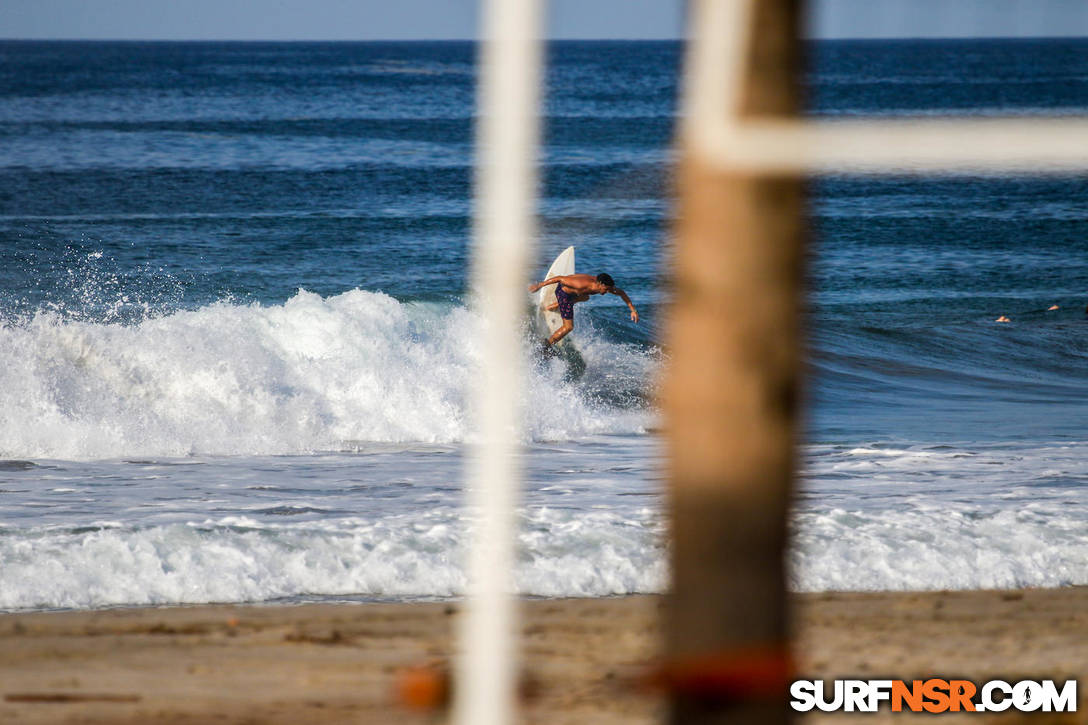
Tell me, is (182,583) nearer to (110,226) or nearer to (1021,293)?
(1021,293)

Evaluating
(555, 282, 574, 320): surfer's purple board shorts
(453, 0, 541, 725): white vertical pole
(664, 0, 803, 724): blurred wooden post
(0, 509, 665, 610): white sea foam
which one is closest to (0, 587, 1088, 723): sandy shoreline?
(0, 509, 665, 610): white sea foam

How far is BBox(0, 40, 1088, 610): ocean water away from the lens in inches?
285

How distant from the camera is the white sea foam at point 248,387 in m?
11.5

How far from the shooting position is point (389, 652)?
17.7 ft

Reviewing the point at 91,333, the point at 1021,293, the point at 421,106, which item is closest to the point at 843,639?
the point at 91,333

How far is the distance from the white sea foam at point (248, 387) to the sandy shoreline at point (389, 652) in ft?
17.9

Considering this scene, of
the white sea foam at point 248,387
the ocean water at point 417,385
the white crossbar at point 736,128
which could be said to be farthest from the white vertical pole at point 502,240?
the white sea foam at point 248,387

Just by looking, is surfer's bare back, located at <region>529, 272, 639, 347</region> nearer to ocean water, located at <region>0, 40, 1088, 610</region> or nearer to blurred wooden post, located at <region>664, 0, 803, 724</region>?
ocean water, located at <region>0, 40, 1088, 610</region>

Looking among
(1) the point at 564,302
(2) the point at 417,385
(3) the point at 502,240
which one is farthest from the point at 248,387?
(3) the point at 502,240

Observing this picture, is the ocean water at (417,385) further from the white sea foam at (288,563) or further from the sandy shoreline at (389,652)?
the sandy shoreline at (389,652)

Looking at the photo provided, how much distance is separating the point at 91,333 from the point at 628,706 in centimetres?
1089

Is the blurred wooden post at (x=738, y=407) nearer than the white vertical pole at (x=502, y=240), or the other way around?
the blurred wooden post at (x=738, y=407)

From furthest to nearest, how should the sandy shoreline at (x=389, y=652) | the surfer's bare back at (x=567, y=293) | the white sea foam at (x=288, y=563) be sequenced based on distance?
the surfer's bare back at (x=567, y=293), the white sea foam at (x=288, y=563), the sandy shoreline at (x=389, y=652)

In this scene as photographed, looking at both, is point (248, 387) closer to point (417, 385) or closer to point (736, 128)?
point (417, 385)
